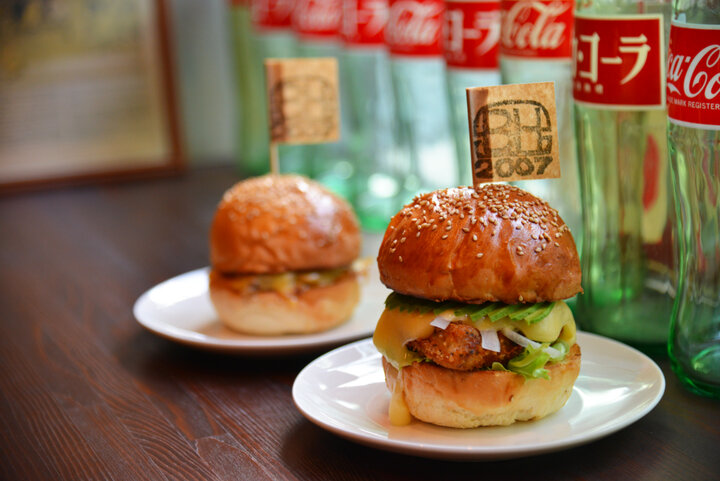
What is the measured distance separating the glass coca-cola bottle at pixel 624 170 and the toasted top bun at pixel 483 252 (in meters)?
0.26

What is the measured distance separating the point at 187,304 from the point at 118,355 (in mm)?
182

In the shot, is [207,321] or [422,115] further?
[422,115]

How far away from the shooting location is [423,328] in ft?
3.34

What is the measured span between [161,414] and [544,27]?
795 millimetres

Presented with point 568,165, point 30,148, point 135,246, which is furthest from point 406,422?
point 30,148

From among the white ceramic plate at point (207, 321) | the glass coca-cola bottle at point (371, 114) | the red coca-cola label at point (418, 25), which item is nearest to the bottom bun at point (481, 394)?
the white ceramic plate at point (207, 321)

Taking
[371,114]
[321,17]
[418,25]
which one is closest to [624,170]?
[418,25]

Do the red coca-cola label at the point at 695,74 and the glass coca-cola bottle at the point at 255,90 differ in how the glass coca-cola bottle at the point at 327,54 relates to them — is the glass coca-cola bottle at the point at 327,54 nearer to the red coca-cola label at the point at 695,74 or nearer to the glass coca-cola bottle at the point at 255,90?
the glass coca-cola bottle at the point at 255,90

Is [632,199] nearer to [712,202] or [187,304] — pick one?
[712,202]

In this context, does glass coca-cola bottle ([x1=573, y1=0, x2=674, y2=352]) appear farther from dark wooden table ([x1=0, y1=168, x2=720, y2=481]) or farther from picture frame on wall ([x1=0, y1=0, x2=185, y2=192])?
picture frame on wall ([x1=0, y1=0, x2=185, y2=192])

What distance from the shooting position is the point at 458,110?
70.4 inches

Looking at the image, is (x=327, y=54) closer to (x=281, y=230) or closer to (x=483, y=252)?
(x=281, y=230)

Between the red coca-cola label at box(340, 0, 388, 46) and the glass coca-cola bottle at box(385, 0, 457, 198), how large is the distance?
3.1 inches

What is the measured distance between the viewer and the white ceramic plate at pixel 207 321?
4.36ft
